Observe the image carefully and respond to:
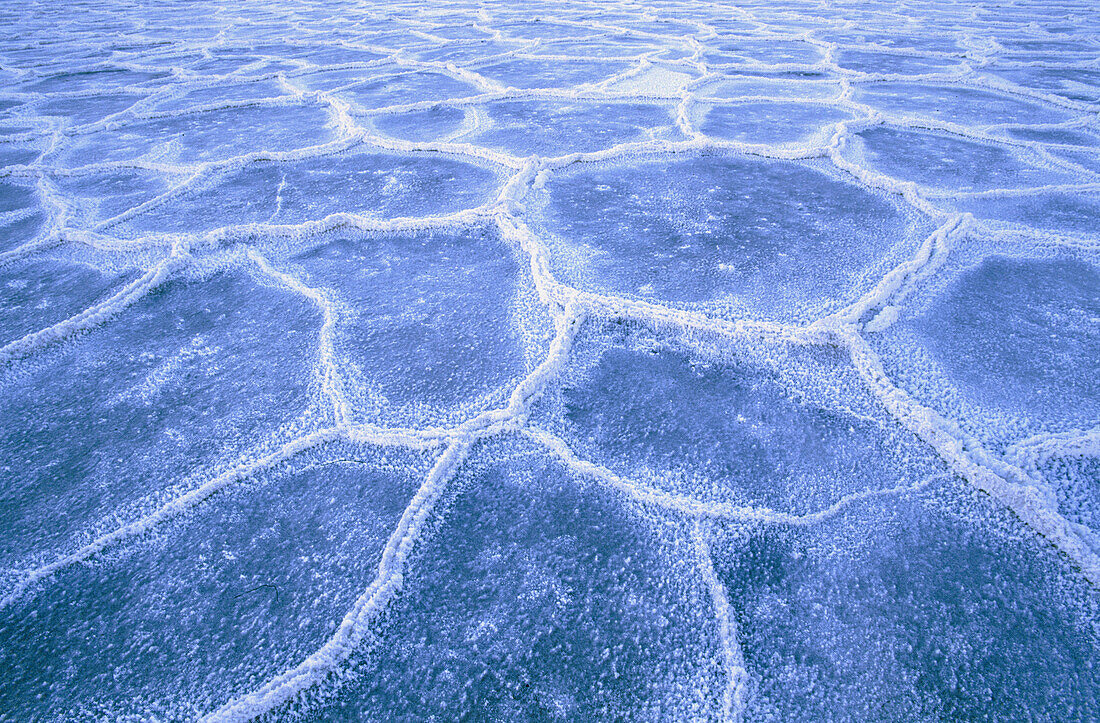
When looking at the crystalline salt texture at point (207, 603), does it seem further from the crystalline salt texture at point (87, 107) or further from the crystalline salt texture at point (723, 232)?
the crystalline salt texture at point (87, 107)

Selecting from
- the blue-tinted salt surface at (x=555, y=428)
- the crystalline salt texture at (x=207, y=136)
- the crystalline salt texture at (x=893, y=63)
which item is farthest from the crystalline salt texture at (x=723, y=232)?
the crystalline salt texture at (x=893, y=63)

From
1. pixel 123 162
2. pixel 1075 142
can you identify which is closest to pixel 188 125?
pixel 123 162

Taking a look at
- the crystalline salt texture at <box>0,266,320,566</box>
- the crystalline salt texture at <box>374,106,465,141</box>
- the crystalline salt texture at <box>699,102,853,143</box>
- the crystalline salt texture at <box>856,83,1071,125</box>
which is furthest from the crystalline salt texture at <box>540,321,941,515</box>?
the crystalline salt texture at <box>856,83,1071,125</box>

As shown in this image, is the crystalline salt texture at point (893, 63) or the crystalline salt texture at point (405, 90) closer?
the crystalline salt texture at point (405, 90)

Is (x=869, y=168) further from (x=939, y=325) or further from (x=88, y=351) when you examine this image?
(x=88, y=351)

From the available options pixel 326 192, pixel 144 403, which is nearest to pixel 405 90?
pixel 326 192

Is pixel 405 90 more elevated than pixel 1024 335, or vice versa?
pixel 405 90

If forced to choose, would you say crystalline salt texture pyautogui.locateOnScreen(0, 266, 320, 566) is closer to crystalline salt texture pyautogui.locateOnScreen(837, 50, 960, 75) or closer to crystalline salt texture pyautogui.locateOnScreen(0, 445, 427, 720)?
crystalline salt texture pyautogui.locateOnScreen(0, 445, 427, 720)

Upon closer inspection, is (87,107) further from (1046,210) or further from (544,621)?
(1046,210)
